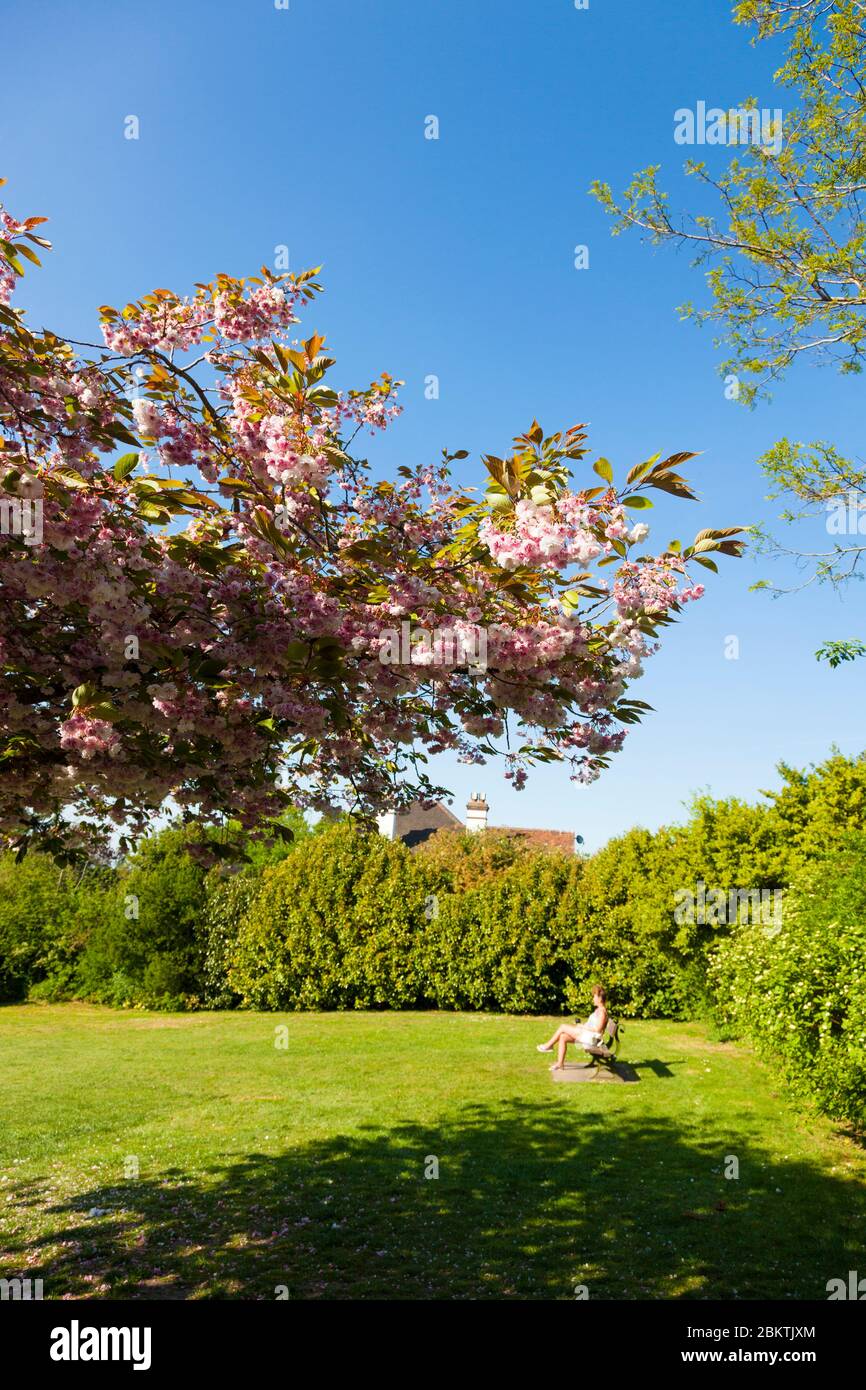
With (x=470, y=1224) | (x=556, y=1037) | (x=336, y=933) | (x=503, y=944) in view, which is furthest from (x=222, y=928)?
(x=470, y=1224)

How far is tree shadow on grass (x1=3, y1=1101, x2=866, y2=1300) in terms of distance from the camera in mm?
4918

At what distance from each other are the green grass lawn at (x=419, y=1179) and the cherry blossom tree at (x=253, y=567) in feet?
10.7

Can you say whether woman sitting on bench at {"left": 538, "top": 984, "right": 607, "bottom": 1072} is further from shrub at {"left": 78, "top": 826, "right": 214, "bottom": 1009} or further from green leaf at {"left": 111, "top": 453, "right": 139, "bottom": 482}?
shrub at {"left": 78, "top": 826, "right": 214, "bottom": 1009}

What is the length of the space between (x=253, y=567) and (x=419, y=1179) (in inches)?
214

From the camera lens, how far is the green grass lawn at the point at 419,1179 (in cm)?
507

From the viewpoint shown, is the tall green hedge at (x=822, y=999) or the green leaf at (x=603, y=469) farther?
the tall green hedge at (x=822, y=999)

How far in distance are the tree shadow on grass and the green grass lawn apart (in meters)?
0.02

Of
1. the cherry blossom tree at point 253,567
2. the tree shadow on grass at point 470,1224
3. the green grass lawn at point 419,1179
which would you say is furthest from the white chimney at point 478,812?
the cherry blossom tree at point 253,567

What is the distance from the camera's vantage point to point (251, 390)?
141 inches

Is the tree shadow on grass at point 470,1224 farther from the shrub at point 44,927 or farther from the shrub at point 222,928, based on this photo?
the shrub at point 44,927
